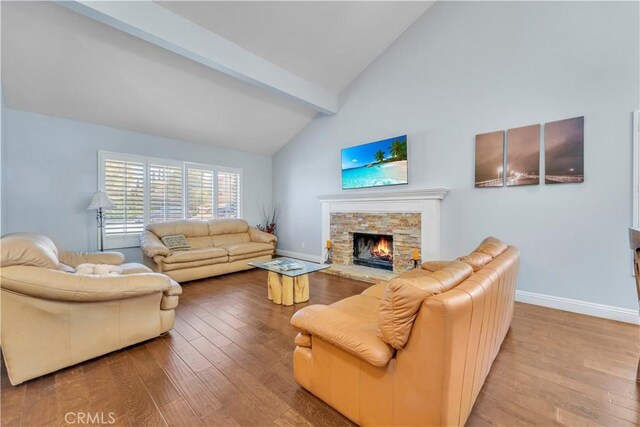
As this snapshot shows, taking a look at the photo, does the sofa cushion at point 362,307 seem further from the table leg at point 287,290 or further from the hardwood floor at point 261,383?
the table leg at point 287,290

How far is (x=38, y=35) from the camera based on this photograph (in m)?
3.07

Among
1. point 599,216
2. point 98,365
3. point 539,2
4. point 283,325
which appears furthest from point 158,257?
point 539,2

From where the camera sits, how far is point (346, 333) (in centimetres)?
A: 138

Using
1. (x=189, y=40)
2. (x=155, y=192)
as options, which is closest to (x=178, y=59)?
(x=189, y=40)

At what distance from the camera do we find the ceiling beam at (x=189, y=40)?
268cm

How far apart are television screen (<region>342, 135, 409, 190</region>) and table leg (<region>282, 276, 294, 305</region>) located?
8.00 ft

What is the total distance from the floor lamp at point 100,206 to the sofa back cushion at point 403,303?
4.92 meters

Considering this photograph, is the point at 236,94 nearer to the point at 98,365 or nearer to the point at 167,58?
the point at 167,58

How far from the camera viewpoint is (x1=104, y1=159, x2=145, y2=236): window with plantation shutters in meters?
4.66

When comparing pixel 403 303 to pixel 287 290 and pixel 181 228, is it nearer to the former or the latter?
pixel 287 290

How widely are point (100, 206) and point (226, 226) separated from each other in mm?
2143

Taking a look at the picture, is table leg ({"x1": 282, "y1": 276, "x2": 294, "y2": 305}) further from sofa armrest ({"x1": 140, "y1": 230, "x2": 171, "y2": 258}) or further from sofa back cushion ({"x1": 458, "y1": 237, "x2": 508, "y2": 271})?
sofa armrest ({"x1": 140, "y1": 230, "x2": 171, "y2": 258})

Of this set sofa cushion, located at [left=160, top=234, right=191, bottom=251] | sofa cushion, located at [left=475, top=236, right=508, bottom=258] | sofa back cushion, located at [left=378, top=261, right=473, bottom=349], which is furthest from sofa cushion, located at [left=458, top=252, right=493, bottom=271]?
sofa cushion, located at [left=160, top=234, right=191, bottom=251]

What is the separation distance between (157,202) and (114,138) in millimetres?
1337
